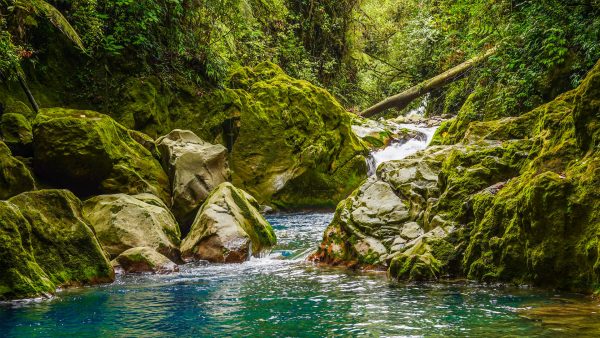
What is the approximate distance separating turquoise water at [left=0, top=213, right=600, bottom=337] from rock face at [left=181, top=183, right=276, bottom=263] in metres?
1.52

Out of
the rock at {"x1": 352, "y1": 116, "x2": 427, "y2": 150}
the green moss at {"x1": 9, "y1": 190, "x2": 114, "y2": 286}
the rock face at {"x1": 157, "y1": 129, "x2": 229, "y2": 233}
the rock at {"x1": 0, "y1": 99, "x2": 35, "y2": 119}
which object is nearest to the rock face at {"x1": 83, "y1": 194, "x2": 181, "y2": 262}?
the green moss at {"x1": 9, "y1": 190, "x2": 114, "y2": 286}

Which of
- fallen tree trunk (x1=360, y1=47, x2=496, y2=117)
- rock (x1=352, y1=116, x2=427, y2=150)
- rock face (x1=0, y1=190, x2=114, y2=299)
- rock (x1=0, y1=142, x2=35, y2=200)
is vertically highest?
fallen tree trunk (x1=360, y1=47, x2=496, y2=117)

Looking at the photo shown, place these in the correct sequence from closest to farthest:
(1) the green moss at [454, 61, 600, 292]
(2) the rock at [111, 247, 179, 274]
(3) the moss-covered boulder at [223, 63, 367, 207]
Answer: (1) the green moss at [454, 61, 600, 292] < (2) the rock at [111, 247, 179, 274] < (3) the moss-covered boulder at [223, 63, 367, 207]

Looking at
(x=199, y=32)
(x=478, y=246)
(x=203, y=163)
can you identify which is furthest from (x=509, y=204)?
(x=199, y=32)

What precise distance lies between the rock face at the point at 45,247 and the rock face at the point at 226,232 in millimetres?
2160

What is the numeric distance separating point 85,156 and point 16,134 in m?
1.51

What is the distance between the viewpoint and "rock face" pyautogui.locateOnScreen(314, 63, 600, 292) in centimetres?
600

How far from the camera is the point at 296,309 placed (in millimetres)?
6160

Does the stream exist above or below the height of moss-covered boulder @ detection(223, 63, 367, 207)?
below

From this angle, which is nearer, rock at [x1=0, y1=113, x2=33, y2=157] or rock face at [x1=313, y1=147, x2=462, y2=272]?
rock face at [x1=313, y1=147, x2=462, y2=272]

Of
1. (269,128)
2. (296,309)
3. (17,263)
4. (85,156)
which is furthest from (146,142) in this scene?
(296,309)

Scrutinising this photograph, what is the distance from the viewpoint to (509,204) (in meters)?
6.88

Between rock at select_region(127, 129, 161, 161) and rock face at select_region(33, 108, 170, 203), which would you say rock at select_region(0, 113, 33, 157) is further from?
rock at select_region(127, 129, 161, 161)

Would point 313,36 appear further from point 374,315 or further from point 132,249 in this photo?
point 374,315
